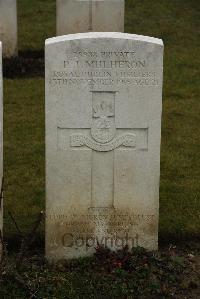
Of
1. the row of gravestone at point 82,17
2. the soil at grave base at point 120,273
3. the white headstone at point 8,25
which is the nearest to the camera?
the soil at grave base at point 120,273

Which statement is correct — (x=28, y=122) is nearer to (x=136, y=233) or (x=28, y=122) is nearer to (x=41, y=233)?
(x=41, y=233)

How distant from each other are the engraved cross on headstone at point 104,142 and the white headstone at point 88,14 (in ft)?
22.7

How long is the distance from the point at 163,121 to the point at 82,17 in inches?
135

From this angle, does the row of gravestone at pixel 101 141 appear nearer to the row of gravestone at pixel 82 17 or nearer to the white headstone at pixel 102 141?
the white headstone at pixel 102 141

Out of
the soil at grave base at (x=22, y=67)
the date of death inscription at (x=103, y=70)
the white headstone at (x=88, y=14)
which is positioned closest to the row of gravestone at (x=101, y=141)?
the date of death inscription at (x=103, y=70)

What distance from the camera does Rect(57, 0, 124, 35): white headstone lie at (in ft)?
39.8

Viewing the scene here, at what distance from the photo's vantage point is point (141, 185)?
560 centimetres

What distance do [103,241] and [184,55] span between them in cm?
811

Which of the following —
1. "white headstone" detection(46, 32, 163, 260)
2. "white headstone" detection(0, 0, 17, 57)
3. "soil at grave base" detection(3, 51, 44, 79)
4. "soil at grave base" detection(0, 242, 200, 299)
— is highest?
"white headstone" detection(0, 0, 17, 57)

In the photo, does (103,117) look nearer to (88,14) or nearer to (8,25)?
(88,14)

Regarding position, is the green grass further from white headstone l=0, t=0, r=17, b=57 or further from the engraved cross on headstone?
white headstone l=0, t=0, r=17, b=57

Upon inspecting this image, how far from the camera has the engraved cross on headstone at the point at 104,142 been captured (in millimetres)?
5449

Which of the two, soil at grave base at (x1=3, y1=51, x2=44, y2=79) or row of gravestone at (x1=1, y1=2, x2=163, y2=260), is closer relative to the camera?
row of gravestone at (x1=1, y1=2, x2=163, y2=260)

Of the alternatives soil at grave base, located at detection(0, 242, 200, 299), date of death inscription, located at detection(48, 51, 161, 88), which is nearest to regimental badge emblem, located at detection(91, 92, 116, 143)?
date of death inscription, located at detection(48, 51, 161, 88)
